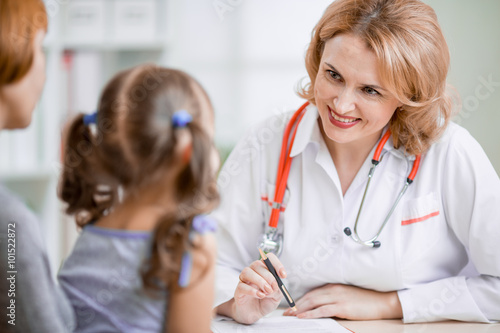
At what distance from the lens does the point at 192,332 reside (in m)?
0.75

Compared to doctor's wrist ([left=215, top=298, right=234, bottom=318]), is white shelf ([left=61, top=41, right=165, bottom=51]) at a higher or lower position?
higher

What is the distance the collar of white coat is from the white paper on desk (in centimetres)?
42

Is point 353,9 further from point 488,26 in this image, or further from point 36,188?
point 488,26

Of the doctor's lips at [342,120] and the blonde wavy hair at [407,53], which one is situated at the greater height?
the blonde wavy hair at [407,53]

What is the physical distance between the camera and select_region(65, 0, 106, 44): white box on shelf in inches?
43.3

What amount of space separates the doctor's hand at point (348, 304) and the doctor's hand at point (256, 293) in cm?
12

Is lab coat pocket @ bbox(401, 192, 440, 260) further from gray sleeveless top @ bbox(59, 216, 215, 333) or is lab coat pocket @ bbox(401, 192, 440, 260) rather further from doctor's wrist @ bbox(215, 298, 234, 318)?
gray sleeveless top @ bbox(59, 216, 215, 333)

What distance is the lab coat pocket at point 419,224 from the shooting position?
134cm

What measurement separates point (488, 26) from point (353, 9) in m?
1.08

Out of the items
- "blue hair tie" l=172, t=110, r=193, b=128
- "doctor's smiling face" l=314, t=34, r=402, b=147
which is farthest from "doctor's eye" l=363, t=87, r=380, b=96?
"blue hair tie" l=172, t=110, r=193, b=128

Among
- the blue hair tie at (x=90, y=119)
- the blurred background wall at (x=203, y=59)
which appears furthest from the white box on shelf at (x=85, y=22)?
the blue hair tie at (x=90, y=119)

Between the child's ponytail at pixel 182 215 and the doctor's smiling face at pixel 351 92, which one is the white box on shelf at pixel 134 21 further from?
the child's ponytail at pixel 182 215

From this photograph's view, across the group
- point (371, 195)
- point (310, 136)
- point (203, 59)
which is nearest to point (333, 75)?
point (310, 136)

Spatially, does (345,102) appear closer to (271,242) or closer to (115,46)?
(271,242)
